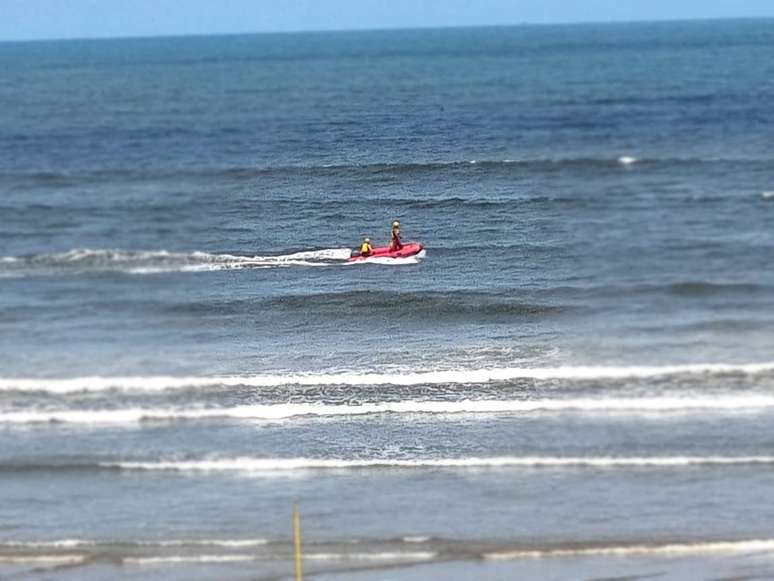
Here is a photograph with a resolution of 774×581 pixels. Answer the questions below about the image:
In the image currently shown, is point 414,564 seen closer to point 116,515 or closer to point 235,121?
point 116,515

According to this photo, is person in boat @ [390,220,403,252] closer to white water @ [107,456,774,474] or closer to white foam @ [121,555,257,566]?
white water @ [107,456,774,474]

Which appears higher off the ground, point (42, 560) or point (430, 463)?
point (430, 463)

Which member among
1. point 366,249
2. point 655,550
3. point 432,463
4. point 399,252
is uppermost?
point 366,249

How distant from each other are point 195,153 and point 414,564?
123 ft

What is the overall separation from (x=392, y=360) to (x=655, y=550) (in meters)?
8.99

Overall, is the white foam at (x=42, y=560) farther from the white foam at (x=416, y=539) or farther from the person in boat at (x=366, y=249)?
the person in boat at (x=366, y=249)

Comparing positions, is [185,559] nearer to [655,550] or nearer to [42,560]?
[42,560]

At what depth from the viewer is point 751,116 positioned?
60500 millimetres

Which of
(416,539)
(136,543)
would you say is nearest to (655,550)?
(416,539)

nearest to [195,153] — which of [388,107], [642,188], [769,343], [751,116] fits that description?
[388,107]

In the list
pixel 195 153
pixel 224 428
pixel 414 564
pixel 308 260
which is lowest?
pixel 414 564

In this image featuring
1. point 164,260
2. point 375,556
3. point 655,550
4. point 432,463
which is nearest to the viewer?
point 655,550

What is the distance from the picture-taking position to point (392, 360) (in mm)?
22812

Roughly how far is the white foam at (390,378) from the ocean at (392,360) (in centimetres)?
7
